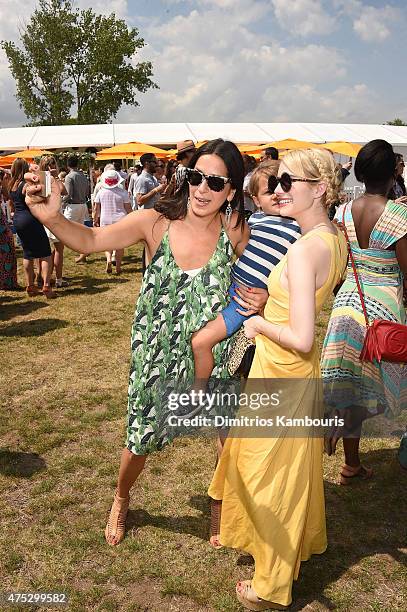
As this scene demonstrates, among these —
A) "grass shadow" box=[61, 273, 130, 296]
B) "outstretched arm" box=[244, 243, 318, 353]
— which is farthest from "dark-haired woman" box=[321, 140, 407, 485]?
"grass shadow" box=[61, 273, 130, 296]

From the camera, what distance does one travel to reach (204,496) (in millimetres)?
3496

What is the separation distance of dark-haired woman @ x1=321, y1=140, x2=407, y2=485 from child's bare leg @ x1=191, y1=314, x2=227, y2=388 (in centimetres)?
114

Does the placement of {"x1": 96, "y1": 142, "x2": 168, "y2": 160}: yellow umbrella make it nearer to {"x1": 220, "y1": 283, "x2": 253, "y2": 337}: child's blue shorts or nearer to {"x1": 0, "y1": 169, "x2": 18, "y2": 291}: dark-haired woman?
{"x1": 0, "y1": 169, "x2": 18, "y2": 291}: dark-haired woman

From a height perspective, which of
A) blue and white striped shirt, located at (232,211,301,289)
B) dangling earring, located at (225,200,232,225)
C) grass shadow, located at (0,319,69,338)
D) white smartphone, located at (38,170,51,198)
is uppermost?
white smartphone, located at (38,170,51,198)

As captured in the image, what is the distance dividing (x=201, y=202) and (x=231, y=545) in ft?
5.52

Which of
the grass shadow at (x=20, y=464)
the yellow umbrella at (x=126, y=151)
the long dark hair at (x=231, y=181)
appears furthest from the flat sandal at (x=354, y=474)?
the yellow umbrella at (x=126, y=151)

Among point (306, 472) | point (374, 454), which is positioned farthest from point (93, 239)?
point (374, 454)

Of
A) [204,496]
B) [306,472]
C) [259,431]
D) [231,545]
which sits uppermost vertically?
[259,431]

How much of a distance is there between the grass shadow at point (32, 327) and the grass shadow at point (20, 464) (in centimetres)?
298

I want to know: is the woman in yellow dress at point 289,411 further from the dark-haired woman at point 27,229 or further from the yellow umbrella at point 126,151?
the yellow umbrella at point 126,151

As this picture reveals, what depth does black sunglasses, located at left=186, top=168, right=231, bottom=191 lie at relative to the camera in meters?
2.43

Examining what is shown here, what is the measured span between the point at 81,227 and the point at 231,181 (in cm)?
74

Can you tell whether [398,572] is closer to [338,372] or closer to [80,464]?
[338,372]

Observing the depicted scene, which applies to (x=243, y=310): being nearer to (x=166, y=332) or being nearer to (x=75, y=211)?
(x=166, y=332)
